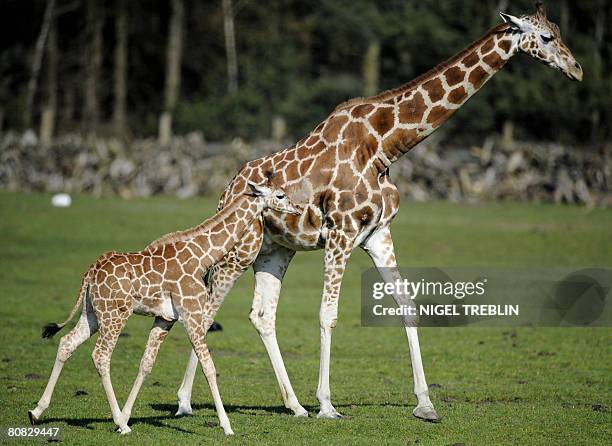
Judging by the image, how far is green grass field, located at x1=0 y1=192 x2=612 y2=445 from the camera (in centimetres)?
1062

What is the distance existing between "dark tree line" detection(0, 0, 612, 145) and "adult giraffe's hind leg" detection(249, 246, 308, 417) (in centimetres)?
3002

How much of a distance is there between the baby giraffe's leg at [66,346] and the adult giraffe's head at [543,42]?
16.0 ft

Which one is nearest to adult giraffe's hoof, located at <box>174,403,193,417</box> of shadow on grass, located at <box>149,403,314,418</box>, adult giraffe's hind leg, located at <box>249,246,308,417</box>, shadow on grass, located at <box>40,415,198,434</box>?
shadow on grass, located at <box>40,415,198,434</box>

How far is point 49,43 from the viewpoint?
56.2 metres

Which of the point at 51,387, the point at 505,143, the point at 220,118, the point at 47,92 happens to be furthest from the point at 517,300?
the point at 47,92

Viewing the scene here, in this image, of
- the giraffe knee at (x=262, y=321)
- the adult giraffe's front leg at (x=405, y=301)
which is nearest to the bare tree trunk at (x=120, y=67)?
the giraffe knee at (x=262, y=321)

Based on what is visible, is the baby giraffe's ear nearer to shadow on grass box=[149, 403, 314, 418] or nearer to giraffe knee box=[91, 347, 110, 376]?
giraffe knee box=[91, 347, 110, 376]

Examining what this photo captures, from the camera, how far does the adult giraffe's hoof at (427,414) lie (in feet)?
36.1

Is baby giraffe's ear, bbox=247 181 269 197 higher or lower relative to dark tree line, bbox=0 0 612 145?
lower

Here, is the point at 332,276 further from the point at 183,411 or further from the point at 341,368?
the point at 341,368

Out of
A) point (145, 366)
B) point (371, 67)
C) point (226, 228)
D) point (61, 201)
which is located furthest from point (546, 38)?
point (371, 67)

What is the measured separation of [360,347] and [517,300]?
450cm

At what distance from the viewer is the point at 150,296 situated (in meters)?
10.1

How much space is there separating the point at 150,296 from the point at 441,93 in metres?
3.74
